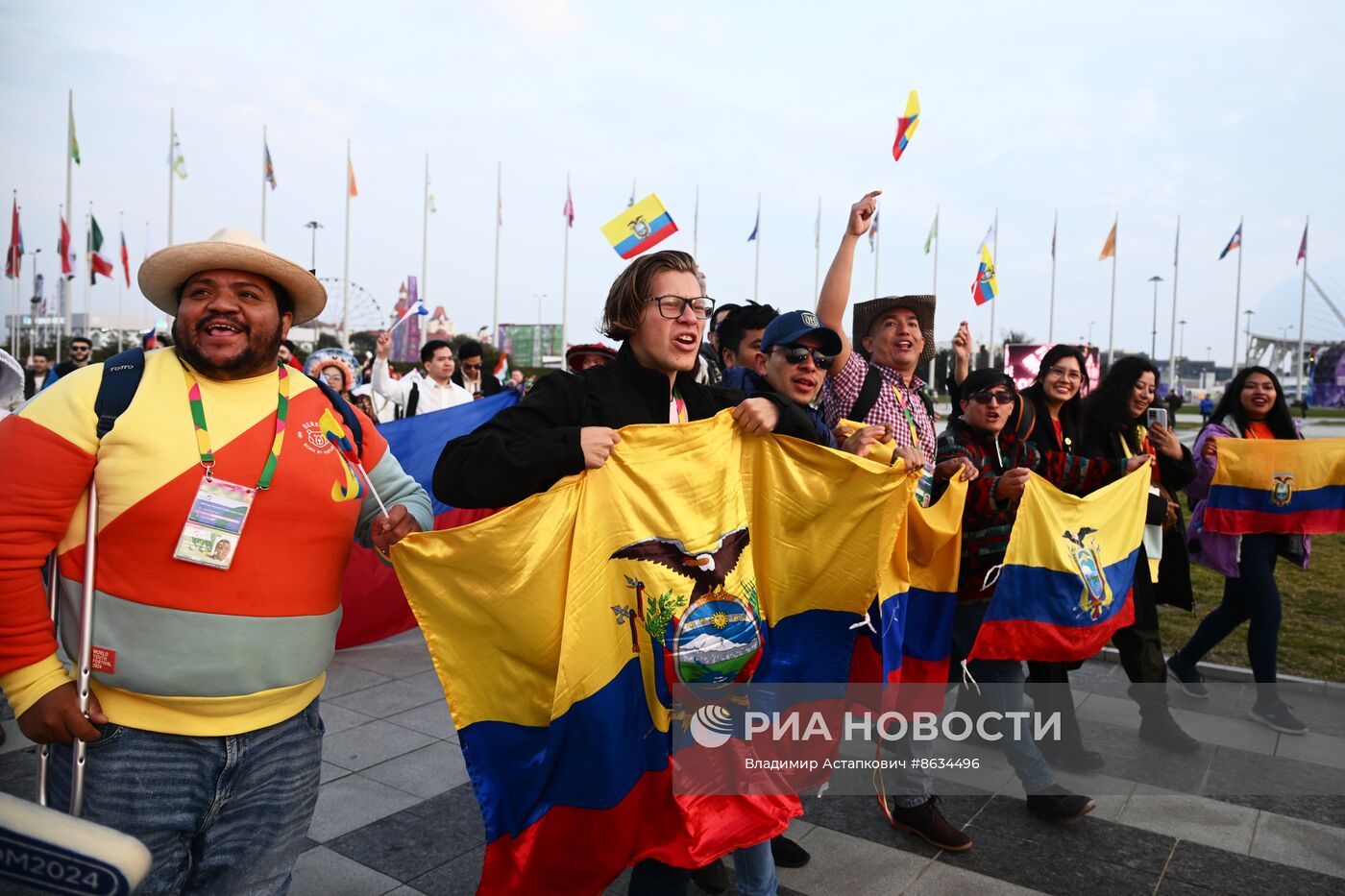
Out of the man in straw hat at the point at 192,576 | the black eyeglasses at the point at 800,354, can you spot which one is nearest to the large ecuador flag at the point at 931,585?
the black eyeglasses at the point at 800,354

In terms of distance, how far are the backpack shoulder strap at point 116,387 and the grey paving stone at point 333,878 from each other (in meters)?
1.96

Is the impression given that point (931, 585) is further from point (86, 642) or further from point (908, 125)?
point (86, 642)

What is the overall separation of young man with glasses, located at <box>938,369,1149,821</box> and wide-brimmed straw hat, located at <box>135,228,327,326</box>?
282 centimetres

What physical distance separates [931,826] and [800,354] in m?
2.01

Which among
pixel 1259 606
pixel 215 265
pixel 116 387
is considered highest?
pixel 215 265

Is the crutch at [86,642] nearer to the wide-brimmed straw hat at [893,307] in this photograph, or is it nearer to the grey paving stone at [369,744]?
the grey paving stone at [369,744]

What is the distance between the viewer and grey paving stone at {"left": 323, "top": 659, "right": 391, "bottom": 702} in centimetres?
536

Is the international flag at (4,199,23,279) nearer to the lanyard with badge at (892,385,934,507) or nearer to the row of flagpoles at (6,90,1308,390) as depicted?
the row of flagpoles at (6,90,1308,390)

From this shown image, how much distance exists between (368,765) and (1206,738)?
4427 millimetres

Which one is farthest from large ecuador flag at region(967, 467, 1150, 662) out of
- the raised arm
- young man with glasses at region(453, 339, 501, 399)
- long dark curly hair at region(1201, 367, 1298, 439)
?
young man with glasses at region(453, 339, 501, 399)

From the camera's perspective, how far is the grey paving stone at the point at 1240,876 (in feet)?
11.0

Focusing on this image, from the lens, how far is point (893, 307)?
394 centimetres

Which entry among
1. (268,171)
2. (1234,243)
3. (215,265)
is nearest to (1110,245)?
(1234,243)

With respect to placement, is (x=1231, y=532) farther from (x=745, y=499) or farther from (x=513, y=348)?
(x=513, y=348)
